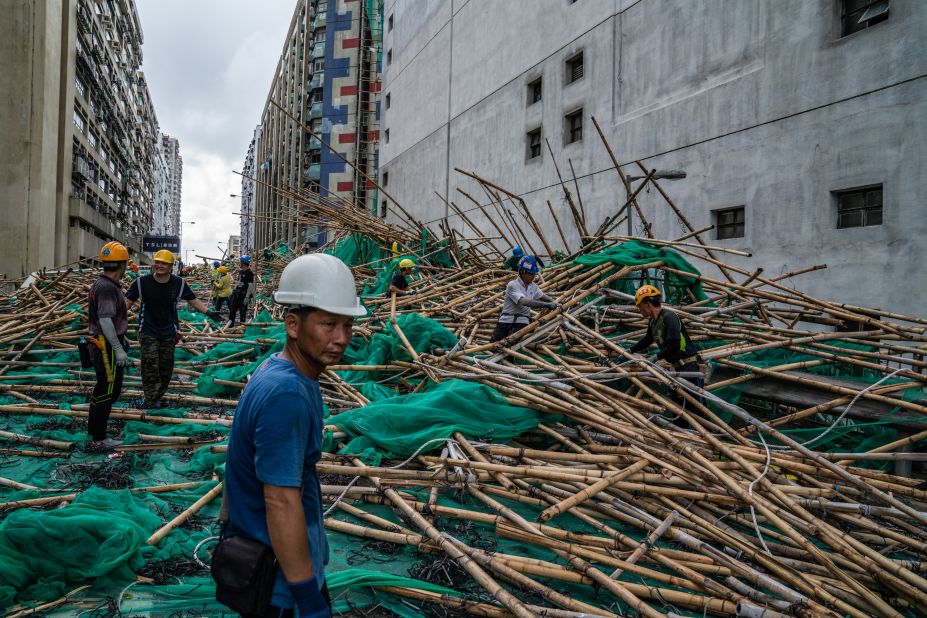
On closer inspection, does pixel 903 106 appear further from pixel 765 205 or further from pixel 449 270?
pixel 449 270

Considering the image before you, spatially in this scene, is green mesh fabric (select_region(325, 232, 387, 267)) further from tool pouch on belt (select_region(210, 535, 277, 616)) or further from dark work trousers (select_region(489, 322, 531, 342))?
tool pouch on belt (select_region(210, 535, 277, 616))

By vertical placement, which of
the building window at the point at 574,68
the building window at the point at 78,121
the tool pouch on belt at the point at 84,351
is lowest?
the tool pouch on belt at the point at 84,351

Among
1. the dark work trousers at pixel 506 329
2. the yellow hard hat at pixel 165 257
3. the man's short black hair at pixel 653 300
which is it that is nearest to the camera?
the man's short black hair at pixel 653 300

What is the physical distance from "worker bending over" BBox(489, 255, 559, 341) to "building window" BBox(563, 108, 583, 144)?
1074cm

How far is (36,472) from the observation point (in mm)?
4430

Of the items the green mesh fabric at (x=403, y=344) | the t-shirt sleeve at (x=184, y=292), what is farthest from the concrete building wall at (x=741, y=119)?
the t-shirt sleeve at (x=184, y=292)

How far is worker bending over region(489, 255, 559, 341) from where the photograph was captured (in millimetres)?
6984

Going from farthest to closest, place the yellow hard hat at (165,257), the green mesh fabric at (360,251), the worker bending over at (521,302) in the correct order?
the green mesh fabric at (360,251)
the worker bending over at (521,302)
the yellow hard hat at (165,257)

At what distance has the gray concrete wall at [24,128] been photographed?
21.0 m

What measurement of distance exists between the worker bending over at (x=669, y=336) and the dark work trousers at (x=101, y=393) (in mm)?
5117

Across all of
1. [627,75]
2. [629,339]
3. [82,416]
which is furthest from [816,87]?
[82,416]

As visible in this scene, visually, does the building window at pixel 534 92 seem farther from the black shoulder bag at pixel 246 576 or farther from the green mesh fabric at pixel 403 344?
the black shoulder bag at pixel 246 576

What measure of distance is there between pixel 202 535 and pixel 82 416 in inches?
135

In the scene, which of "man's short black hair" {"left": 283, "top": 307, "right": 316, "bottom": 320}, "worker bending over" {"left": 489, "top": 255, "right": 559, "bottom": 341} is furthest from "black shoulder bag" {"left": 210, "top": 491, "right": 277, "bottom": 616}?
"worker bending over" {"left": 489, "top": 255, "right": 559, "bottom": 341}
